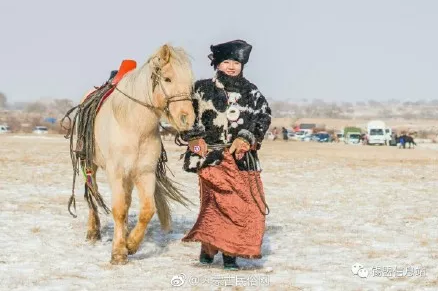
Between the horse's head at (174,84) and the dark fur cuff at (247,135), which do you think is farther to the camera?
the dark fur cuff at (247,135)

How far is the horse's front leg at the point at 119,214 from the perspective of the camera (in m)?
6.41

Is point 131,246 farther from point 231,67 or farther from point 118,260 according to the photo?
point 231,67

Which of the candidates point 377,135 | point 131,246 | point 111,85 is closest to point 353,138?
point 377,135

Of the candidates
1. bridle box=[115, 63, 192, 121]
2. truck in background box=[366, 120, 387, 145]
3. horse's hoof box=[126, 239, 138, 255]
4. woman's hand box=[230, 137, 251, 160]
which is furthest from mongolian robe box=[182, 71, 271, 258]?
truck in background box=[366, 120, 387, 145]

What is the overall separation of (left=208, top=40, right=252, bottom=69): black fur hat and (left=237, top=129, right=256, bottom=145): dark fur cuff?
63 centimetres

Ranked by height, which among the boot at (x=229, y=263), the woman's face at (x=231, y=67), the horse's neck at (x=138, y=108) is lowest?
the boot at (x=229, y=263)

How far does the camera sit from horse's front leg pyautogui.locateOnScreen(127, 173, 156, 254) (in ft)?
21.2

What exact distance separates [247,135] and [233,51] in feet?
2.49

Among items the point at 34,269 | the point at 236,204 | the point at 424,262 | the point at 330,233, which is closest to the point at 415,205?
the point at 330,233

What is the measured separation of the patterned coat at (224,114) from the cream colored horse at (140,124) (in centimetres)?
35

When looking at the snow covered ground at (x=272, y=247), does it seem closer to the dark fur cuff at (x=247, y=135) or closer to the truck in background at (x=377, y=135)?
the dark fur cuff at (x=247, y=135)

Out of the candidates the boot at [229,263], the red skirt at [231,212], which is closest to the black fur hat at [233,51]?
the red skirt at [231,212]

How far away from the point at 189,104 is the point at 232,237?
1.24 m

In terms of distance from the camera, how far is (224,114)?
6258mm
